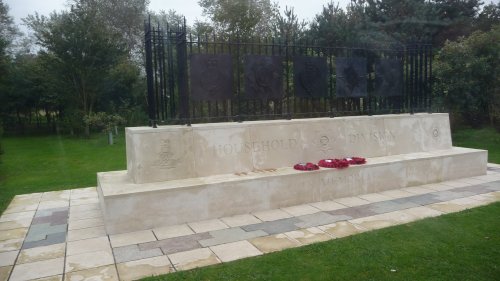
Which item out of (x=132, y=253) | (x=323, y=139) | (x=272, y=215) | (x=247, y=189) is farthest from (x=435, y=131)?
(x=132, y=253)

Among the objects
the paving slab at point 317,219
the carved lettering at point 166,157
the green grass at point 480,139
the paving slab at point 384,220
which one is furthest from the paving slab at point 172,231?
the green grass at point 480,139

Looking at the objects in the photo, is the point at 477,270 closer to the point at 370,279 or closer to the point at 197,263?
the point at 370,279

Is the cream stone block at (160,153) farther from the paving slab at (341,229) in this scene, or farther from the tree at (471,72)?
the tree at (471,72)

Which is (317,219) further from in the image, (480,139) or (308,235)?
(480,139)

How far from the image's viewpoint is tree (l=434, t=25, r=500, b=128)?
12281 millimetres

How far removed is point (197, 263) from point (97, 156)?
969 centimetres

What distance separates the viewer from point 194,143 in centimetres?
563

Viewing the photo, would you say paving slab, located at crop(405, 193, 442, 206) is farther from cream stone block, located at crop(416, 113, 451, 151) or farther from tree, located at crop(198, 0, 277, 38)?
tree, located at crop(198, 0, 277, 38)

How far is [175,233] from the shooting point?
4777mm

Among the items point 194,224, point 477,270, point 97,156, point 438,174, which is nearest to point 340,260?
point 477,270

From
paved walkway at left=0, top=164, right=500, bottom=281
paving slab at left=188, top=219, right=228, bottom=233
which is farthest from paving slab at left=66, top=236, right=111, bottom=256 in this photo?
paving slab at left=188, top=219, right=228, bottom=233

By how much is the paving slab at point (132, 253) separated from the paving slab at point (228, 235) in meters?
0.55

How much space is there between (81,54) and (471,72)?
17103 millimetres

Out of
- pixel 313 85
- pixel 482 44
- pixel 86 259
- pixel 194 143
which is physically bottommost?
pixel 86 259
